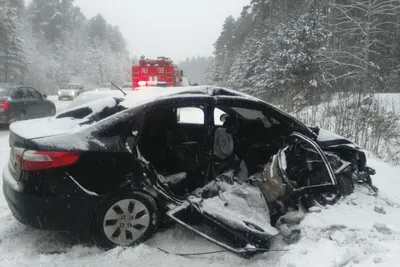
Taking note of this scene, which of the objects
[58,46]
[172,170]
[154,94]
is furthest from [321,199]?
[58,46]

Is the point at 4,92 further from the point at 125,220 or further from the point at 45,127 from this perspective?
the point at 125,220

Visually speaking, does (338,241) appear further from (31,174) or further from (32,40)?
(32,40)

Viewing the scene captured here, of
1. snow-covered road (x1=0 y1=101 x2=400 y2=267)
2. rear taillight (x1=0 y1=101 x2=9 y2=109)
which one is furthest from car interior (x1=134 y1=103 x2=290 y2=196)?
rear taillight (x1=0 y1=101 x2=9 y2=109)

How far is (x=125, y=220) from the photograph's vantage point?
3291 mm

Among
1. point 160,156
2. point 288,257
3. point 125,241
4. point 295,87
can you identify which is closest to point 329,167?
point 288,257

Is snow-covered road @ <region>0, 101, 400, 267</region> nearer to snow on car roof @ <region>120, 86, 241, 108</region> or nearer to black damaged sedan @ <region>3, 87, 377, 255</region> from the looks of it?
black damaged sedan @ <region>3, 87, 377, 255</region>

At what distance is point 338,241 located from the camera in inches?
118

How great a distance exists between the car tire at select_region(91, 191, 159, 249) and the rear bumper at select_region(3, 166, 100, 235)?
Result: 105 millimetres

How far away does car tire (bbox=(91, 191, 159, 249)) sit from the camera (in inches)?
128

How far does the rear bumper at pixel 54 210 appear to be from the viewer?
3.11 metres

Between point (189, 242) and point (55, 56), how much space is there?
198 ft

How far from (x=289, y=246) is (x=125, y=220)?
1.58 metres

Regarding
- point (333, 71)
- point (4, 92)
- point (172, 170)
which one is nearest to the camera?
point (172, 170)

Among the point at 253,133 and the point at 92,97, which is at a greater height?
the point at 92,97
